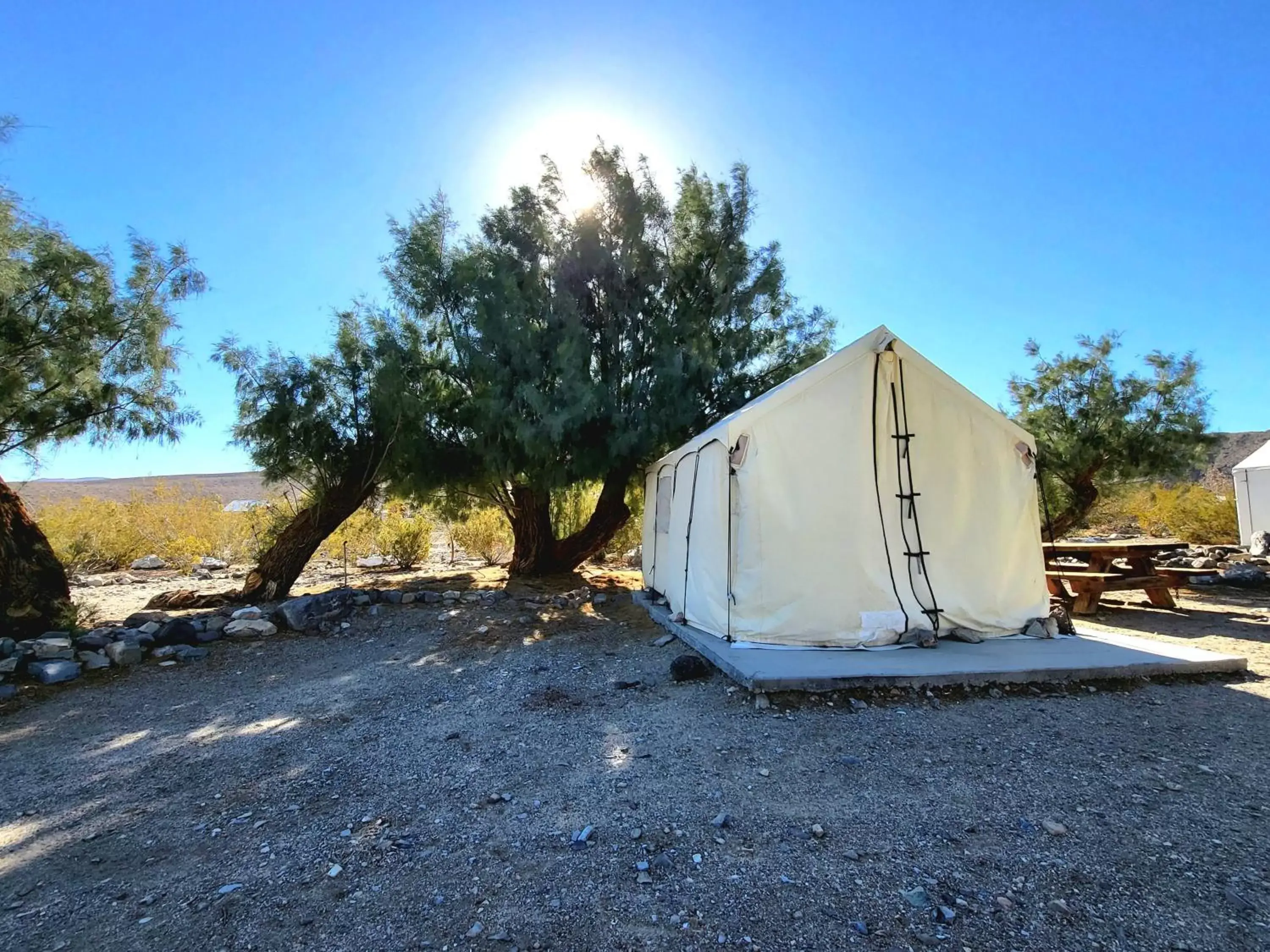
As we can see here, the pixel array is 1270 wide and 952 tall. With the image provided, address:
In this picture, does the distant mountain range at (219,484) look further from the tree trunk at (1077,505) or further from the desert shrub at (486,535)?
the desert shrub at (486,535)

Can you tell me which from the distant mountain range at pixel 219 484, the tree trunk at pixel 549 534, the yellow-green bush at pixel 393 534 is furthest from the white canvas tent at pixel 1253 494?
the yellow-green bush at pixel 393 534

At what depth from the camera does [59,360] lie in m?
5.65

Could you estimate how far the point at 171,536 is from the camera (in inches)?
495

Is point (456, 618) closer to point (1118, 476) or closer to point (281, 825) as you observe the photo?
point (281, 825)

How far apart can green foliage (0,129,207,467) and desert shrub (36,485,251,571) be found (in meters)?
5.82

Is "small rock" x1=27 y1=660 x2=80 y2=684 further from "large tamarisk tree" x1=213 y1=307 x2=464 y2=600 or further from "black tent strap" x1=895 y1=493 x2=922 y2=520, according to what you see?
"black tent strap" x1=895 y1=493 x2=922 y2=520

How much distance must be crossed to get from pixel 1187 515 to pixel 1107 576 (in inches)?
438

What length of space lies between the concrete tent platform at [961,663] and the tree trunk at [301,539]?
579cm

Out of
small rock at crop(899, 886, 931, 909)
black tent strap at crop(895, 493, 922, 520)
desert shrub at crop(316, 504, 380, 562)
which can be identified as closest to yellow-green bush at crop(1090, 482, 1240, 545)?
black tent strap at crop(895, 493, 922, 520)

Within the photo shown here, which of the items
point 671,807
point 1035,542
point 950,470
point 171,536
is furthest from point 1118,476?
point 171,536

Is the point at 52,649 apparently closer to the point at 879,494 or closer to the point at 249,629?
the point at 249,629

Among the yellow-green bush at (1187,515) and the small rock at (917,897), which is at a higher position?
the yellow-green bush at (1187,515)

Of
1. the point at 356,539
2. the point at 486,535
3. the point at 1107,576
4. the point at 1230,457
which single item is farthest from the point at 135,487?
the point at 1230,457

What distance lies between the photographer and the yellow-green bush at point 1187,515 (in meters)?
14.6
